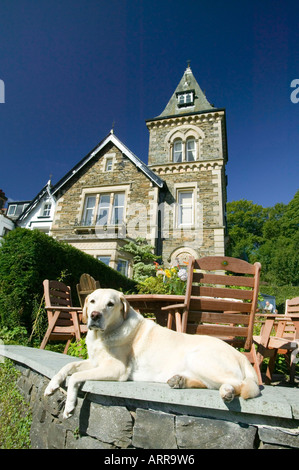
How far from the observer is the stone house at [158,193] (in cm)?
1426

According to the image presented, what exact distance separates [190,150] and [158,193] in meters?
4.15

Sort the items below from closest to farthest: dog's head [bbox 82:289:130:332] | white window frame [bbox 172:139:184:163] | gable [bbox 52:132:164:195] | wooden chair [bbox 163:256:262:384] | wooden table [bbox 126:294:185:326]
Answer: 1. dog's head [bbox 82:289:130:332]
2. wooden chair [bbox 163:256:262:384]
3. wooden table [bbox 126:294:185:326]
4. gable [bbox 52:132:164:195]
5. white window frame [bbox 172:139:184:163]

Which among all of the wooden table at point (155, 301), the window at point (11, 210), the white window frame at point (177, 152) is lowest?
the wooden table at point (155, 301)

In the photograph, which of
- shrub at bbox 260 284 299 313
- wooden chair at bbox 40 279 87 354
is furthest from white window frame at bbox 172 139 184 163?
shrub at bbox 260 284 299 313

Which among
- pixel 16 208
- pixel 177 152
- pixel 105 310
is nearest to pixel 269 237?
pixel 177 152

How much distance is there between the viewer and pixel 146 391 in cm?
169

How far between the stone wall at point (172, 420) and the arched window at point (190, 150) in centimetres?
1621

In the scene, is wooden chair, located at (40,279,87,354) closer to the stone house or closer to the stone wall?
the stone wall

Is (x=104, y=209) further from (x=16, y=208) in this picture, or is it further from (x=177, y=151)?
(x=16, y=208)

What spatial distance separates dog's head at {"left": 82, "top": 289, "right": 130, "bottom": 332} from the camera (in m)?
1.98

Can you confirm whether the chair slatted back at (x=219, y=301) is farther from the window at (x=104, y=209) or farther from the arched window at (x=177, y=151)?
the arched window at (x=177, y=151)

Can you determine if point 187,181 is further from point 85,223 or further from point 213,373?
point 213,373

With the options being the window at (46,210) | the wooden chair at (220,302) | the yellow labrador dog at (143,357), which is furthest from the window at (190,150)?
the yellow labrador dog at (143,357)
